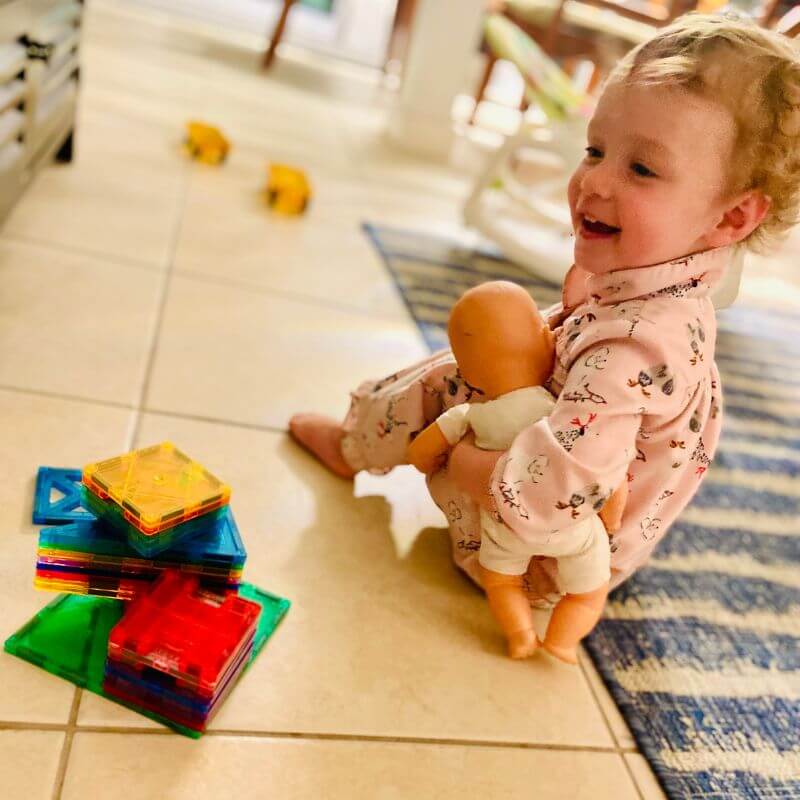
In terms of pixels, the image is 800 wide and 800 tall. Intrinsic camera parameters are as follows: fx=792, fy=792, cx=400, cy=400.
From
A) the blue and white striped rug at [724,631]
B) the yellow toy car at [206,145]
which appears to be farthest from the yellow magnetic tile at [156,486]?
the yellow toy car at [206,145]

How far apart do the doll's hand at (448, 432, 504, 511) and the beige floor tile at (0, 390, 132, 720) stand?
367 mm

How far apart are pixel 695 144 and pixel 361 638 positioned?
513 millimetres

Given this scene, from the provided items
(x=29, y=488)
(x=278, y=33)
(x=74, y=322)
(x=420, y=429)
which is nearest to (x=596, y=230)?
(x=420, y=429)

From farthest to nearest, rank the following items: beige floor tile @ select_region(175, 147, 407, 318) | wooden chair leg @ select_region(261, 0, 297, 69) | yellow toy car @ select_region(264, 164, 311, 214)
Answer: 1. wooden chair leg @ select_region(261, 0, 297, 69)
2. yellow toy car @ select_region(264, 164, 311, 214)
3. beige floor tile @ select_region(175, 147, 407, 318)

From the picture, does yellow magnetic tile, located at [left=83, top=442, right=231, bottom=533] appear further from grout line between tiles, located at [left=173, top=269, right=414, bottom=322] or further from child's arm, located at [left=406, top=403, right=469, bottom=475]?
grout line between tiles, located at [left=173, top=269, right=414, bottom=322]

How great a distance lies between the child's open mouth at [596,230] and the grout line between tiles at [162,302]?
527mm

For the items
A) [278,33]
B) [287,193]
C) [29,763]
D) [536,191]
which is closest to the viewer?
[29,763]

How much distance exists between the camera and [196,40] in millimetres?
3607

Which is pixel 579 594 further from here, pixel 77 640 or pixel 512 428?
pixel 77 640

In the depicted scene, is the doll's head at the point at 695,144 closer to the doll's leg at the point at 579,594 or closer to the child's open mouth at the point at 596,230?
the child's open mouth at the point at 596,230

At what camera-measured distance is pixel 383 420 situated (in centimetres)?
88

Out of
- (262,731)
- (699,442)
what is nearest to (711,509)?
(699,442)

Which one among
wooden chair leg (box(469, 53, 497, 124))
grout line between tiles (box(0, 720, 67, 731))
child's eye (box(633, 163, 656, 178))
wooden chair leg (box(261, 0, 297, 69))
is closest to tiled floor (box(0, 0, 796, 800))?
grout line between tiles (box(0, 720, 67, 731))

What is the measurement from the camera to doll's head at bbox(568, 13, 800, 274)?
64 cm
